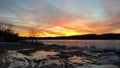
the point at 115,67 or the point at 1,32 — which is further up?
the point at 1,32

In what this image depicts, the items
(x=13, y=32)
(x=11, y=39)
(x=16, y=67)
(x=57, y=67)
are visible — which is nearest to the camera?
(x=16, y=67)

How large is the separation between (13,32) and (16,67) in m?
87.0

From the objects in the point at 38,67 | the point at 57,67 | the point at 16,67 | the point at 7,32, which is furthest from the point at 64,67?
the point at 7,32

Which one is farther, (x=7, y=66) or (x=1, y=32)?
(x=1, y=32)

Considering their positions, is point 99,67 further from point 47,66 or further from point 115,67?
point 47,66

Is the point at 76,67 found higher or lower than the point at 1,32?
lower

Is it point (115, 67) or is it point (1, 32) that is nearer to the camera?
point (115, 67)

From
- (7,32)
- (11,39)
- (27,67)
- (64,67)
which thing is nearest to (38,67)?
(27,67)

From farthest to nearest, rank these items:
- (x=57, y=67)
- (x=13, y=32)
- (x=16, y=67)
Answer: (x=13, y=32) < (x=57, y=67) < (x=16, y=67)

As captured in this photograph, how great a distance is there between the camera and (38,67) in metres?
16.4

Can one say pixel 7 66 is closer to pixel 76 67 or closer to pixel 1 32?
pixel 76 67

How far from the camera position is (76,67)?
17.3 m

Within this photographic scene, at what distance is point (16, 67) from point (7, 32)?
82526 mm

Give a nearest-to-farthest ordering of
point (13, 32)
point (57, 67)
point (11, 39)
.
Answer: point (57, 67)
point (11, 39)
point (13, 32)
